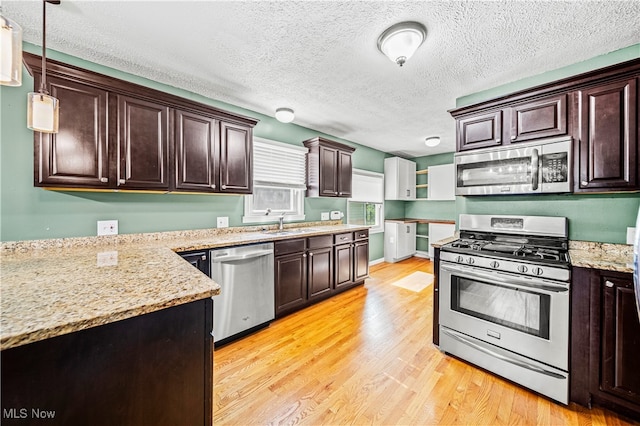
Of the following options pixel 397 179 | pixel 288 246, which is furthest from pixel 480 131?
pixel 397 179

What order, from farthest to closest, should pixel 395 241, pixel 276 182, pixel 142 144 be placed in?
pixel 395 241 < pixel 276 182 < pixel 142 144

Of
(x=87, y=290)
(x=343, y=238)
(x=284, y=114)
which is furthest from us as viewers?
(x=343, y=238)

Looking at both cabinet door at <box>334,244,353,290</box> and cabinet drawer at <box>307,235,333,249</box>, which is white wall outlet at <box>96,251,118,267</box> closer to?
cabinet drawer at <box>307,235,333,249</box>

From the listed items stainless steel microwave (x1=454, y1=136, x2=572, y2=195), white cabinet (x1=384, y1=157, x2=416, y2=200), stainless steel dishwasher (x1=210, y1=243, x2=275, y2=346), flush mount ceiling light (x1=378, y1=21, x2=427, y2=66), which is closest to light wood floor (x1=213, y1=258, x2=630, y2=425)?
stainless steel dishwasher (x1=210, y1=243, x2=275, y2=346)

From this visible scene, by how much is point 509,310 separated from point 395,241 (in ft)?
12.3

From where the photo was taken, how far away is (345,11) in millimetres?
1682

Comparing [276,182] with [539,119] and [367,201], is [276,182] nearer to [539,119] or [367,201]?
[367,201]

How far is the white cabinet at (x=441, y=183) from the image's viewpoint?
5.62 metres

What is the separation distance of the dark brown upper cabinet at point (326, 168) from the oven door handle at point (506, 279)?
2.15 meters

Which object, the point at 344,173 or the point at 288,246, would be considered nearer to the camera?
the point at 288,246

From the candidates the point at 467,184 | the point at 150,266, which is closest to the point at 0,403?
the point at 150,266

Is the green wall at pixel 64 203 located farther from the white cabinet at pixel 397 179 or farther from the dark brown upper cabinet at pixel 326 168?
the white cabinet at pixel 397 179

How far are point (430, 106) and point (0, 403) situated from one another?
390 cm

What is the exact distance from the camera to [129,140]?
2191 mm
